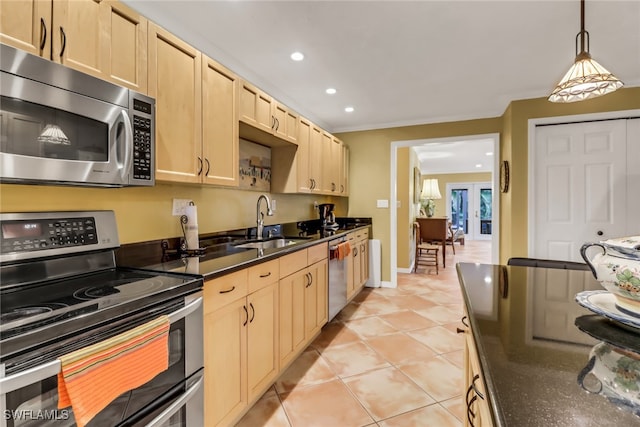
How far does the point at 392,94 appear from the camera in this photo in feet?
10.8

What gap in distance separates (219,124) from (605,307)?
2019 millimetres

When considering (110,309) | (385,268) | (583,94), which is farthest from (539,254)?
(110,309)

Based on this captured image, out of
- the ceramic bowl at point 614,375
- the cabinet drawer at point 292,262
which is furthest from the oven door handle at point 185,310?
the ceramic bowl at point 614,375

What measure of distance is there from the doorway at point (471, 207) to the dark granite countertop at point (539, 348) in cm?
1008

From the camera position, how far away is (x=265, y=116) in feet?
8.04

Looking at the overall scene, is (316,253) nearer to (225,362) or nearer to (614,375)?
(225,362)

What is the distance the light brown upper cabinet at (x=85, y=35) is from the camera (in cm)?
107

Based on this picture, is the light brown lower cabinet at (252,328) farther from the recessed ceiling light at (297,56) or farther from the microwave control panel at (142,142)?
the recessed ceiling light at (297,56)

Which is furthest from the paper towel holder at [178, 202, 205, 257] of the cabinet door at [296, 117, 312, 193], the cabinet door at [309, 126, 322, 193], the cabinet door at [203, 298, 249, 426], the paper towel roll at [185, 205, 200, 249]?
the cabinet door at [309, 126, 322, 193]

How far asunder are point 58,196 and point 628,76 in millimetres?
4602

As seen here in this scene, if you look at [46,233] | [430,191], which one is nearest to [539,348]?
[46,233]

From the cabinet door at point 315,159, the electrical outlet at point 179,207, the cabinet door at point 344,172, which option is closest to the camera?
the electrical outlet at point 179,207

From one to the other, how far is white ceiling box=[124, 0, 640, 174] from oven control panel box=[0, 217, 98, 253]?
4.40 ft

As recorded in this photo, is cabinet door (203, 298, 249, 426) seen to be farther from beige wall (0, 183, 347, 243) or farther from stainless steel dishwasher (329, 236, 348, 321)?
stainless steel dishwasher (329, 236, 348, 321)
